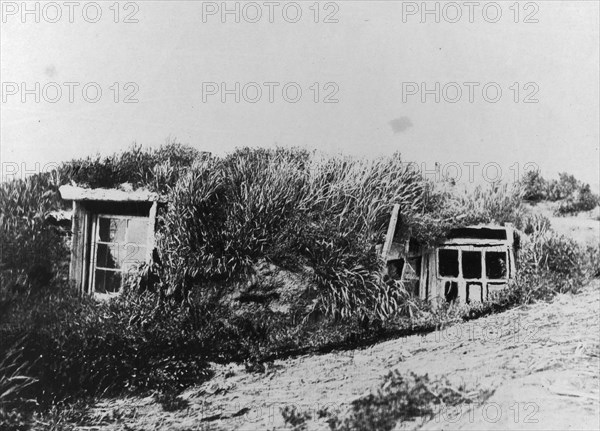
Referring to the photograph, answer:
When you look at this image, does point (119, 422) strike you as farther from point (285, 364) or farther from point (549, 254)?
point (549, 254)

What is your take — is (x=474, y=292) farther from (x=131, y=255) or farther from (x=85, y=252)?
(x=85, y=252)

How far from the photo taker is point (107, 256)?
2473mm

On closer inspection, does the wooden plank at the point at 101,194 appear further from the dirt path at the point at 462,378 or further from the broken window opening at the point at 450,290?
the broken window opening at the point at 450,290

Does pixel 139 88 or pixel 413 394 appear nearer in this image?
pixel 413 394

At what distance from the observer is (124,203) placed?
247 centimetres

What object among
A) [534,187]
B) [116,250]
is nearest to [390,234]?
[534,187]

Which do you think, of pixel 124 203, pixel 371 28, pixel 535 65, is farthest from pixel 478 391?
pixel 124 203

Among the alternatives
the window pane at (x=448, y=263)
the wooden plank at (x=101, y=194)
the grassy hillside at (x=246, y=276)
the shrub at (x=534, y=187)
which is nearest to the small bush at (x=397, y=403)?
the grassy hillside at (x=246, y=276)

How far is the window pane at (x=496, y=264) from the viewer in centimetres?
232

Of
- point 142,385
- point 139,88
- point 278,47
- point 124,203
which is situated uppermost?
point 278,47

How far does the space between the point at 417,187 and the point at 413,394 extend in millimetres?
939

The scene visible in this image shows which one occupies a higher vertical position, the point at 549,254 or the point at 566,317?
the point at 549,254

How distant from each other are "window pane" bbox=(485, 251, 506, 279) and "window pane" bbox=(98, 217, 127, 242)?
5.76 ft

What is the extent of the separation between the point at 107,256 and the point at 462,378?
1.78 m
